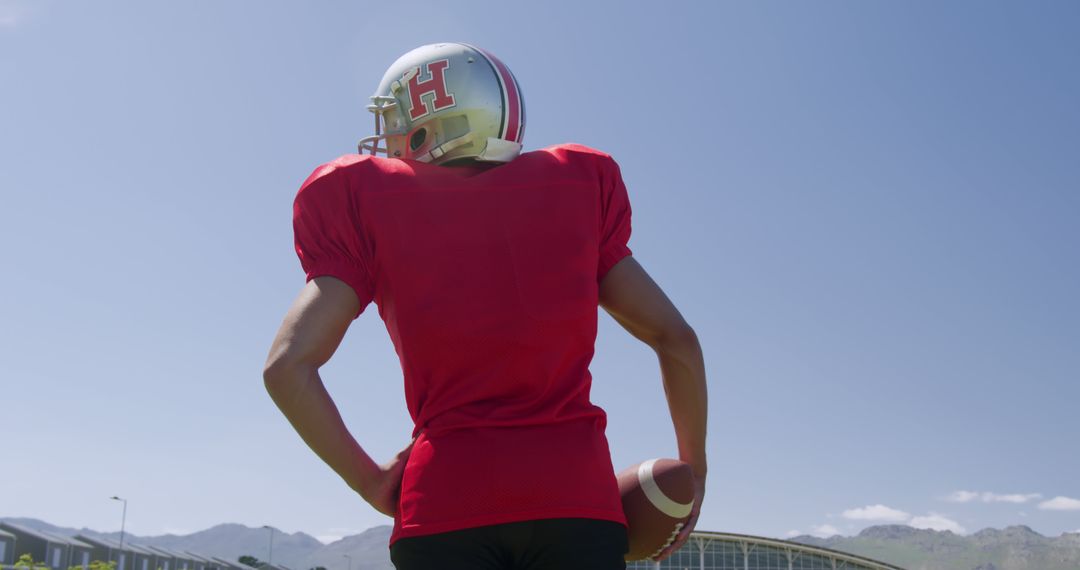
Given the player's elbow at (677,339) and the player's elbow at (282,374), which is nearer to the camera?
the player's elbow at (282,374)

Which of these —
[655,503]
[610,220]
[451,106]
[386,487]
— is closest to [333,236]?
[451,106]

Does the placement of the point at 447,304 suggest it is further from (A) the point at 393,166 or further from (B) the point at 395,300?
(A) the point at 393,166

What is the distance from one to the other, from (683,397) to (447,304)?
860mm

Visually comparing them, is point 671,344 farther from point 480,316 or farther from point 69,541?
point 69,541

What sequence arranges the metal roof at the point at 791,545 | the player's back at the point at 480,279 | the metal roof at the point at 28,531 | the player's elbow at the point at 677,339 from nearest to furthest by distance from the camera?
the player's back at the point at 480,279
the player's elbow at the point at 677,339
the metal roof at the point at 28,531
the metal roof at the point at 791,545

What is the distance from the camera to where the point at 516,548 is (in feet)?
8.24

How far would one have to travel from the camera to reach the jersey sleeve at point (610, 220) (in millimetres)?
3064

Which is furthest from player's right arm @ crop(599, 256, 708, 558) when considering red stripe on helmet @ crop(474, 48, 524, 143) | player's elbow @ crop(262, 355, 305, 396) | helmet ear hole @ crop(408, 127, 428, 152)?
player's elbow @ crop(262, 355, 305, 396)

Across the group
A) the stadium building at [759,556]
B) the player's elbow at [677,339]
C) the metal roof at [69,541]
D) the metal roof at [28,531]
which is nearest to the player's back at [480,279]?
the player's elbow at [677,339]

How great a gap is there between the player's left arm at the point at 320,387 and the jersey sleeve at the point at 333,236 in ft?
0.14

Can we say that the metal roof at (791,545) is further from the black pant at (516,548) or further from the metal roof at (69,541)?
the black pant at (516,548)

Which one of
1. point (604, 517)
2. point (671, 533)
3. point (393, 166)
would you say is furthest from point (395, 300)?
point (671, 533)

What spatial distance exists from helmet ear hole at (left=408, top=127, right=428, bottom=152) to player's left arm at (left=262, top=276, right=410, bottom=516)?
1.94 feet

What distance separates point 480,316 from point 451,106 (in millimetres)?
723
